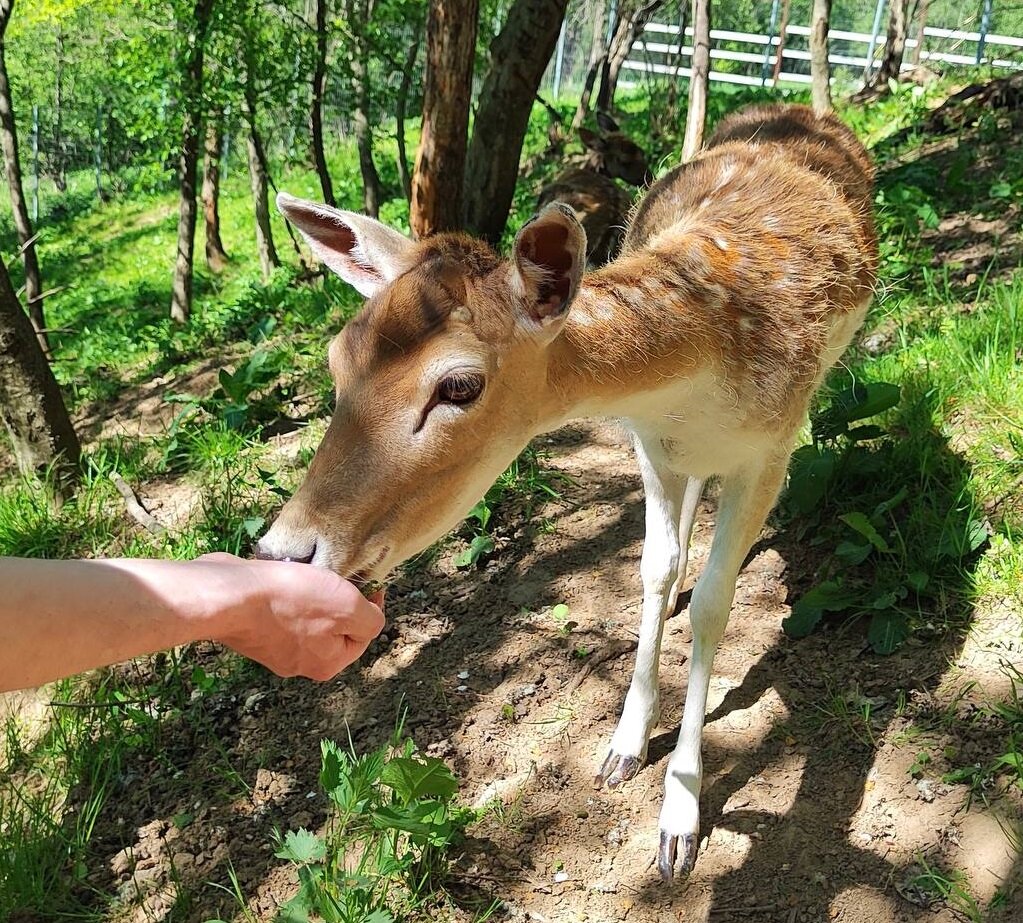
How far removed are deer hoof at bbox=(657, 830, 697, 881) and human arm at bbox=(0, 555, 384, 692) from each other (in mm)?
1478

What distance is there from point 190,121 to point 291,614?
818 centimetres

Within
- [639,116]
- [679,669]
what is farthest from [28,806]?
[639,116]

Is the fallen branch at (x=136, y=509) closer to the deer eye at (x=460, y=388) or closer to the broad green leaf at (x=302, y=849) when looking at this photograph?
the broad green leaf at (x=302, y=849)

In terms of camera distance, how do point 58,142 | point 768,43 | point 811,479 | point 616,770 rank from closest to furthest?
point 616,770
point 811,479
point 768,43
point 58,142

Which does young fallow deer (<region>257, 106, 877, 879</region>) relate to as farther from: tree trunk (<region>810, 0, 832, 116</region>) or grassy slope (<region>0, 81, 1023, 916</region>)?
tree trunk (<region>810, 0, 832, 116</region>)

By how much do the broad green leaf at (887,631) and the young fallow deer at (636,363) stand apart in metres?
0.71

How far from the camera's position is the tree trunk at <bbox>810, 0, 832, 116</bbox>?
863 centimetres

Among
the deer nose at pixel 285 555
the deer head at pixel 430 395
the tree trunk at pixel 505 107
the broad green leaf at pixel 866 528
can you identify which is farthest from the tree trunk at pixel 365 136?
the deer nose at pixel 285 555

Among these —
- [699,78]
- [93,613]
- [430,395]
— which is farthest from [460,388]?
[699,78]

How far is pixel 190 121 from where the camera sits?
29.3ft

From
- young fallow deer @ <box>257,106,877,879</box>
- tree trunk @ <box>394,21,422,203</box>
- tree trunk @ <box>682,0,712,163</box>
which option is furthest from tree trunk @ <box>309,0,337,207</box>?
young fallow deer @ <box>257,106,877,879</box>

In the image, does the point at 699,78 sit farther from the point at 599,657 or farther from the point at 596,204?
the point at 599,657

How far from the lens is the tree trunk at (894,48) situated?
1131 cm

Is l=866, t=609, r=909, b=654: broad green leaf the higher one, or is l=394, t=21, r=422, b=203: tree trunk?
l=394, t=21, r=422, b=203: tree trunk
